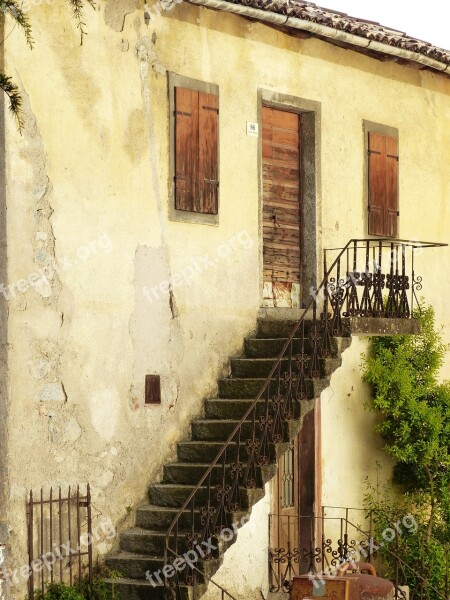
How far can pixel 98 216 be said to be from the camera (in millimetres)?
12703

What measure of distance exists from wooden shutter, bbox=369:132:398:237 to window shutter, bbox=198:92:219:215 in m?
2.80

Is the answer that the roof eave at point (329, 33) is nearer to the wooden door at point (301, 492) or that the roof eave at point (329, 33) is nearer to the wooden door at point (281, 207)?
the wooden door at point (281, 207)

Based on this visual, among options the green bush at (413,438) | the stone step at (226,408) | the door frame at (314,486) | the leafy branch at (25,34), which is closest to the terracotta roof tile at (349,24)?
the leafy branch at (25,34)

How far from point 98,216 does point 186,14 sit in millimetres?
2513

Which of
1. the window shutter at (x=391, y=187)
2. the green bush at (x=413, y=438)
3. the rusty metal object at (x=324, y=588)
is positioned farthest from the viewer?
the window shutter at (x=391, y=187)

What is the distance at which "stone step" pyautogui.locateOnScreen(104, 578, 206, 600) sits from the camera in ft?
38.7

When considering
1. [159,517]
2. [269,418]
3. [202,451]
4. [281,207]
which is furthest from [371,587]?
[281,207]

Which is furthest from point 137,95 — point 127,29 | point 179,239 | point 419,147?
point 419,147

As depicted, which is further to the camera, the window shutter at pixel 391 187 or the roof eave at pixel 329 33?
the window shutter at pixel 391 187

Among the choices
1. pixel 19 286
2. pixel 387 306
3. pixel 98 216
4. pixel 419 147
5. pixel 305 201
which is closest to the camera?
pixel 19 286

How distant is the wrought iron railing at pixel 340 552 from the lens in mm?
14617

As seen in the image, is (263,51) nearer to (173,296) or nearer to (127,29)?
(127,29)

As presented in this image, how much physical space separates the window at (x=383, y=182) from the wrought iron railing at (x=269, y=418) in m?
1.79

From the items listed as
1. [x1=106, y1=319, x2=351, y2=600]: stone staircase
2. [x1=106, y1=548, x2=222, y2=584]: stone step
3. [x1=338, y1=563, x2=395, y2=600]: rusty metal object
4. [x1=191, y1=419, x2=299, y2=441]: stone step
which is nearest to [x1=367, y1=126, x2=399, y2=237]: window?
[x1=106, y1=319, x2=351, y2=600]: stone staircase
